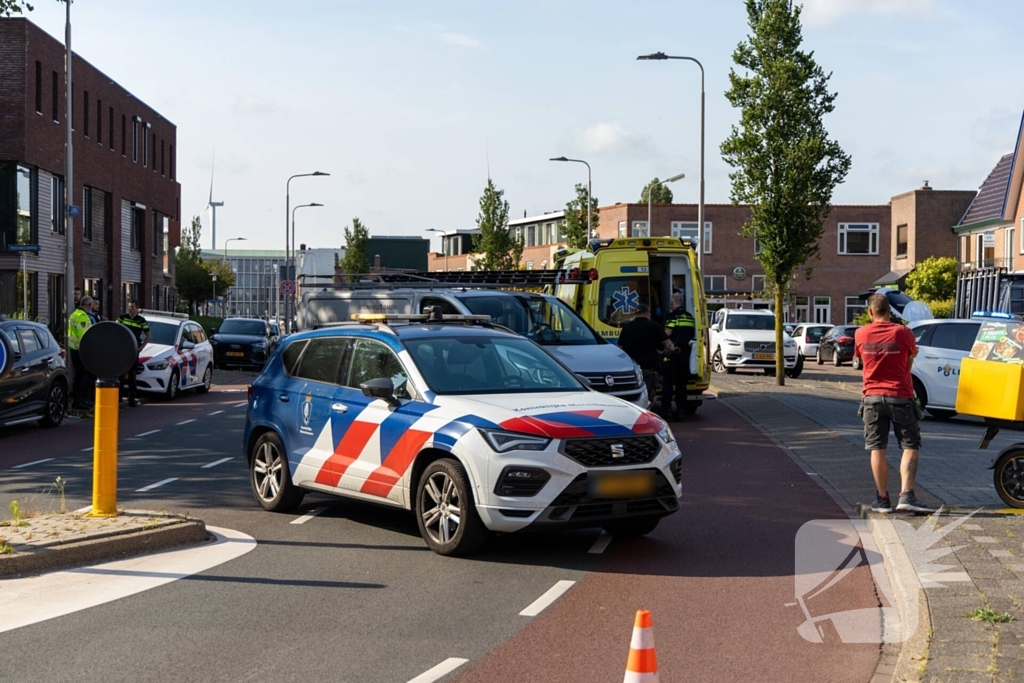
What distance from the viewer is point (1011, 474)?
1026 cm

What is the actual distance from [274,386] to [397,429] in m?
2.17

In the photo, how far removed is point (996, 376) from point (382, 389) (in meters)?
5.30

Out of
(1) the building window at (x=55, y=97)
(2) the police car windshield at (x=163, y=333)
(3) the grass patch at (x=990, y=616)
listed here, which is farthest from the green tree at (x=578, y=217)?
(3) the grass patch at (x=990, y=616)

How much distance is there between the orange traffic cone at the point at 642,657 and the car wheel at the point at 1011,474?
6.89 meters

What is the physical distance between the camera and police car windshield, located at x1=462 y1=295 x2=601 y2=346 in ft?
55.1

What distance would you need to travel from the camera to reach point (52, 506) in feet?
34.7

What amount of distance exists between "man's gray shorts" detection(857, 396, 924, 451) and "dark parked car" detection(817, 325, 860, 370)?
33589mm

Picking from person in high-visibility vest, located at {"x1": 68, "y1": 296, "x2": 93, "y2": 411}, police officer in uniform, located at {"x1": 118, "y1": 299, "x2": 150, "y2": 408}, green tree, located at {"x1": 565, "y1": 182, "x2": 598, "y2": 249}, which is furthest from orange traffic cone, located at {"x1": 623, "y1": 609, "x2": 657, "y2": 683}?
green tree, located at {"x1": 565, "y1": 182, "x2": 598, "y2": 249}

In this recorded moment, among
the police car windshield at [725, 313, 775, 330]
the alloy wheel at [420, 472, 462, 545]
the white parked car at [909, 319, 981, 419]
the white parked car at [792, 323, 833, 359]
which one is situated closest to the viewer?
the alloy wheel at [420, 472, 462, 545]

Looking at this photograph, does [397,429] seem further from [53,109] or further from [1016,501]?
[53,109]

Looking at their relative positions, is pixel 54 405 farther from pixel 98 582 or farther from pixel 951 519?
pixel 951 519

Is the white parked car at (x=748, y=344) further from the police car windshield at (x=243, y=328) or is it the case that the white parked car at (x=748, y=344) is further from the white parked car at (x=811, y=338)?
the police car windshield at (x=243, y=328)

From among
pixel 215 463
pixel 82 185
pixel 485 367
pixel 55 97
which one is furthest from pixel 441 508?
pixel 82 185

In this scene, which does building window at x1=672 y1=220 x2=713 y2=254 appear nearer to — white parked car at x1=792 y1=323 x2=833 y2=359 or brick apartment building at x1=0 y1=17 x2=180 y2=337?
white parked car at x1=792 y1=323 x2=833 y2=359
